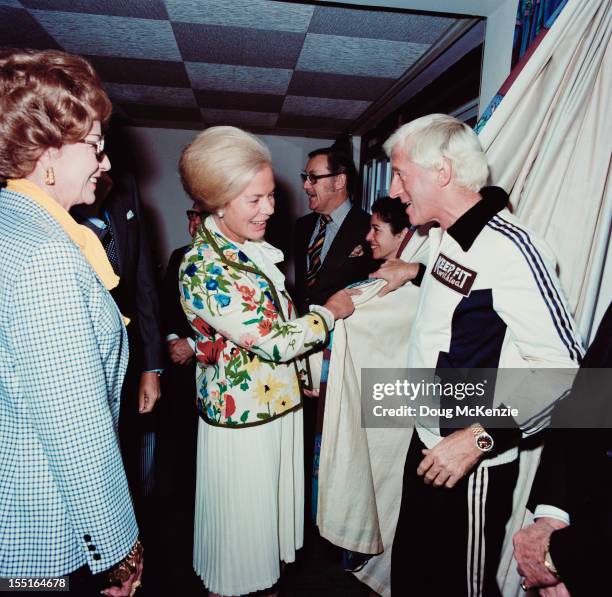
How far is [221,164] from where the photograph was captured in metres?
1.36

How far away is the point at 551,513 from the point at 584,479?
118 mm

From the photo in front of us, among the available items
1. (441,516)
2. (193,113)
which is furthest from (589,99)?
(193,113)

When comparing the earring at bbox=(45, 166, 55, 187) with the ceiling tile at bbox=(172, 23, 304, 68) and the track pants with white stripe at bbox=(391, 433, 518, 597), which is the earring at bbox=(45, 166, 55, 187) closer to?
the track pants with white stripe at bbox=(391, 433, 518, 597)

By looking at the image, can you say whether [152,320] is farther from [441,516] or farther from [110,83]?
[110,83]

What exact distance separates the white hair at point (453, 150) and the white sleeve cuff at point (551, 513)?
0.87 metres

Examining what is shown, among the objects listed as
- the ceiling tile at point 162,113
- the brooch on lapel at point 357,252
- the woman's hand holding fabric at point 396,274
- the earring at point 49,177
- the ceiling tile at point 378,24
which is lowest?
the woman's hand holding fabric at point 396,274

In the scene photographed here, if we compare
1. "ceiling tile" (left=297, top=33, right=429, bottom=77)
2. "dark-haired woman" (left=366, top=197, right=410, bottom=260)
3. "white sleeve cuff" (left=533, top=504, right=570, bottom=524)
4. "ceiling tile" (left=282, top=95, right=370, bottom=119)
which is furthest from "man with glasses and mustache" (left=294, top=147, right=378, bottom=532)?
"white sleeve cuff" (left=533, top=504, right=570, bottom=524)

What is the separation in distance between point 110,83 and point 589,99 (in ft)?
11.2

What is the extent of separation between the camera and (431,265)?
1.34 metres

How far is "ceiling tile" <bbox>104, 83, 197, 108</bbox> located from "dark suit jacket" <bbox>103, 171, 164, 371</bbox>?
7.26 ft

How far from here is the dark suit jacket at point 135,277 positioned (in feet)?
5.38

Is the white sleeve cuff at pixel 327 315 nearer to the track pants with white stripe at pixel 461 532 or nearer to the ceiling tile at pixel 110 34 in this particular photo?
the track pants with white stripe at pixel 461 532

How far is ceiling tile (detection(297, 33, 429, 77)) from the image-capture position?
246cm

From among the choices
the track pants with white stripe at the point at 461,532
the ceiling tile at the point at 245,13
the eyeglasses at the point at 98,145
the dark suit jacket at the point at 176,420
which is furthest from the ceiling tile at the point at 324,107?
the track pants with white stripe at the point at 461,532
